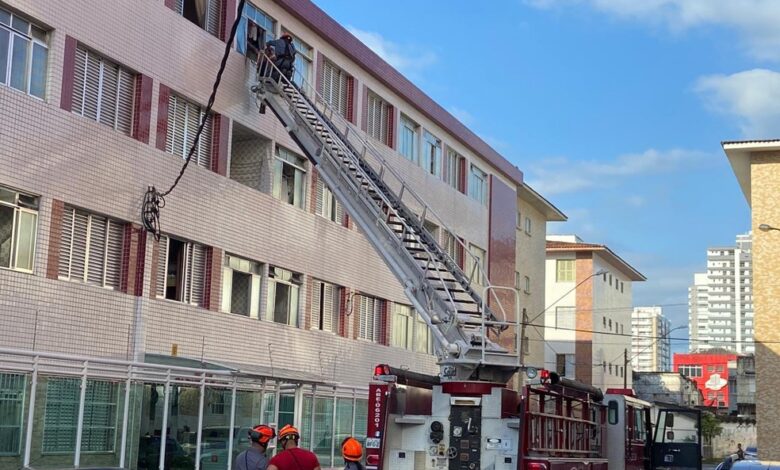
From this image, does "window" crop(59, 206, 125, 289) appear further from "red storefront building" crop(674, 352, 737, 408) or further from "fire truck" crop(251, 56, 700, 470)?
"red storefront building" crop(674, 352, 737, 408)

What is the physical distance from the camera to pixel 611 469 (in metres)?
18.3

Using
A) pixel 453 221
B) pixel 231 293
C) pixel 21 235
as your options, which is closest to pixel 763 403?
pixel 453 221

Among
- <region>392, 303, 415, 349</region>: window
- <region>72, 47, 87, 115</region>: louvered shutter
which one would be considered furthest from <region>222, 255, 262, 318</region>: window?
<region>392, 303, 415, 349</region>: window

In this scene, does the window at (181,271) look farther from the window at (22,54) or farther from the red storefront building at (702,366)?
the red storefront building at (702,366)

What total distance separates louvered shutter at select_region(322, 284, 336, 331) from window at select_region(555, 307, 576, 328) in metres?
37.9

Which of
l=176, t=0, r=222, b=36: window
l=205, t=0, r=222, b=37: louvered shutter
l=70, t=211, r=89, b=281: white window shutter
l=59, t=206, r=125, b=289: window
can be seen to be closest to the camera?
l=59, t=206, r=125, b=289: window

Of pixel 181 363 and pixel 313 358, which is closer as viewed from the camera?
pixel 181 363

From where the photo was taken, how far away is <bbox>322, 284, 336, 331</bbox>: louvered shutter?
26625 millimetres

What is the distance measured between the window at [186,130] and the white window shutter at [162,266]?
187 centimetres

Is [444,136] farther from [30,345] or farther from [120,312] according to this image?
[30,345]

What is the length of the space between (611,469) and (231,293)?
9082mm

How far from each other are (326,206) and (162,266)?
24.7 feet

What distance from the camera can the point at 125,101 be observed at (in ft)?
64.5

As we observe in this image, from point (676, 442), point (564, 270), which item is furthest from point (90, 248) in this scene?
point (564, 270)
